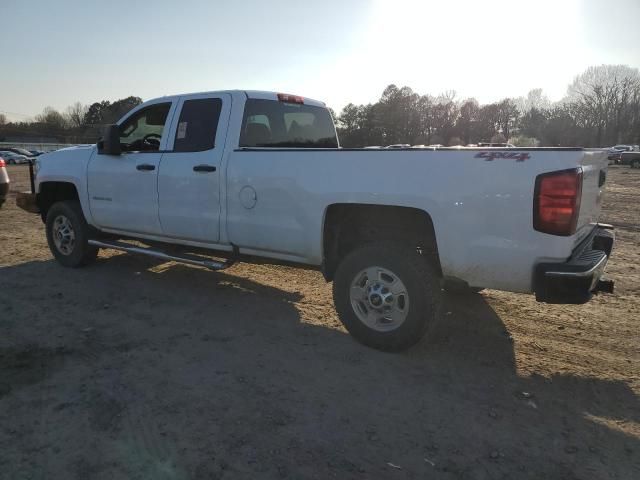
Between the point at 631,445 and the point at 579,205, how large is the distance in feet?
4.82

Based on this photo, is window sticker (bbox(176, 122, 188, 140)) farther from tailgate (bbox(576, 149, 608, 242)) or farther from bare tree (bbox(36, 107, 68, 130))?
bare tree (bbox(36, 107, 68, 130))

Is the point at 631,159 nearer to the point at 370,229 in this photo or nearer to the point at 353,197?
the point at 370,229

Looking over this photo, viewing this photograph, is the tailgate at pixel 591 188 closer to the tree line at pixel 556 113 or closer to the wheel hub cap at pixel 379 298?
the wheel hub cap at pixel 379 298

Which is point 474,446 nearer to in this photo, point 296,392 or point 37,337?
point 296,392

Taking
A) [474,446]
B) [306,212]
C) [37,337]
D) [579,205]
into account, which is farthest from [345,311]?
[37,337]

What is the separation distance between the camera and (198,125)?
5.04 m

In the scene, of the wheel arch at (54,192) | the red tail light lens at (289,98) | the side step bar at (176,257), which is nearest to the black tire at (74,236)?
the wheel arch at (54,192)

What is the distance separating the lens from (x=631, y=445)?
9.02ft

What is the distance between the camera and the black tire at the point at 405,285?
368 centimetres

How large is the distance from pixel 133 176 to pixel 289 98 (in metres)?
1.98

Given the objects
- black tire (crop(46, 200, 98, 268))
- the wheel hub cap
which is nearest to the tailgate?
the wheel hub cap

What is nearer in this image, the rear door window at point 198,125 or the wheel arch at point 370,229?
the wheel arch at point 370,229

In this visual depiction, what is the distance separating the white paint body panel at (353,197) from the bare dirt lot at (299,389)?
30.1 inches

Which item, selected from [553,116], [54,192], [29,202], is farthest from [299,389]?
[553,116]
